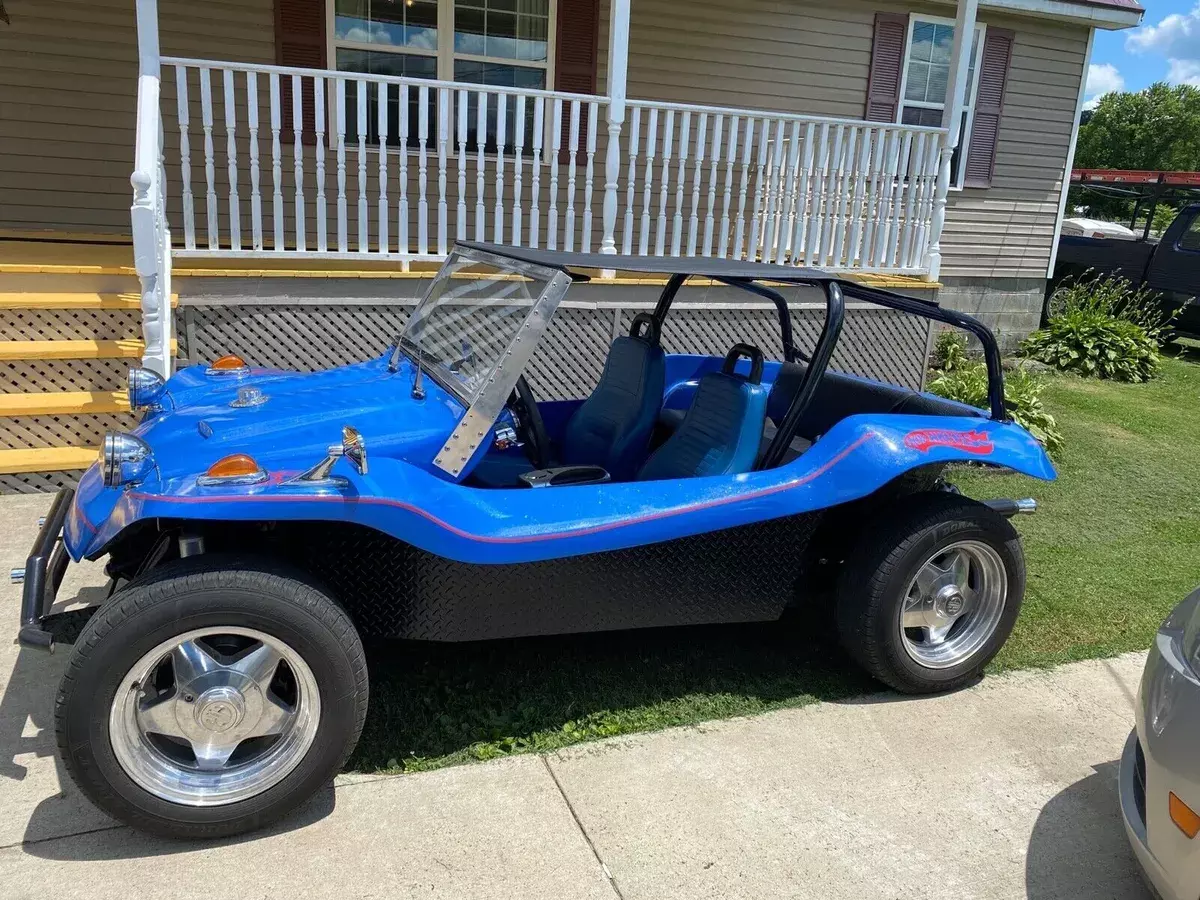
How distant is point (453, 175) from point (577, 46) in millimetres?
1654

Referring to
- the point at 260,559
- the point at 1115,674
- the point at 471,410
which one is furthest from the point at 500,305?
the point at 1115,674

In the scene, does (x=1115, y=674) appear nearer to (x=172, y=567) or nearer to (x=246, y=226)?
(x=172, y=567)

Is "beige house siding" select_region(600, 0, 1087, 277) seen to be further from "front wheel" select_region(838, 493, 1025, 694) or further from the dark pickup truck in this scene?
"front wheel" select_region(838, 493, 1025, 694)

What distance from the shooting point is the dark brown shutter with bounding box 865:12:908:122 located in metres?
9.44

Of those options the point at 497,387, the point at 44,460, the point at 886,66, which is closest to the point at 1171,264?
the point at 886,66

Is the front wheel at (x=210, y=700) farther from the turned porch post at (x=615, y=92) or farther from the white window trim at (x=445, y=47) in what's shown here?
the white window trim at (x=445, y=47)

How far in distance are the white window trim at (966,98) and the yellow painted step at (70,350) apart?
7.92 m

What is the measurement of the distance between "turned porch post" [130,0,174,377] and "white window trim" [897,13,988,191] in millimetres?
7309

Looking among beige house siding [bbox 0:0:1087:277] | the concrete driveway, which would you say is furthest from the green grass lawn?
beige house siding [bbox 0:0:1087:277]

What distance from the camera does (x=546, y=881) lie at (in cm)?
238

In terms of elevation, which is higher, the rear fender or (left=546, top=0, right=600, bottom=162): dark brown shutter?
(left=546, top=0, right=600, bottom=162): dark brown shutter

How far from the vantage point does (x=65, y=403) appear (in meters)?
5.06

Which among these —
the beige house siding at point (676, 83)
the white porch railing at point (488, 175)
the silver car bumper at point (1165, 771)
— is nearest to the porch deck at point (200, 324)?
the white porch railing at point (488, 175)

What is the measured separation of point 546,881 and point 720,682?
1228 millimetres
